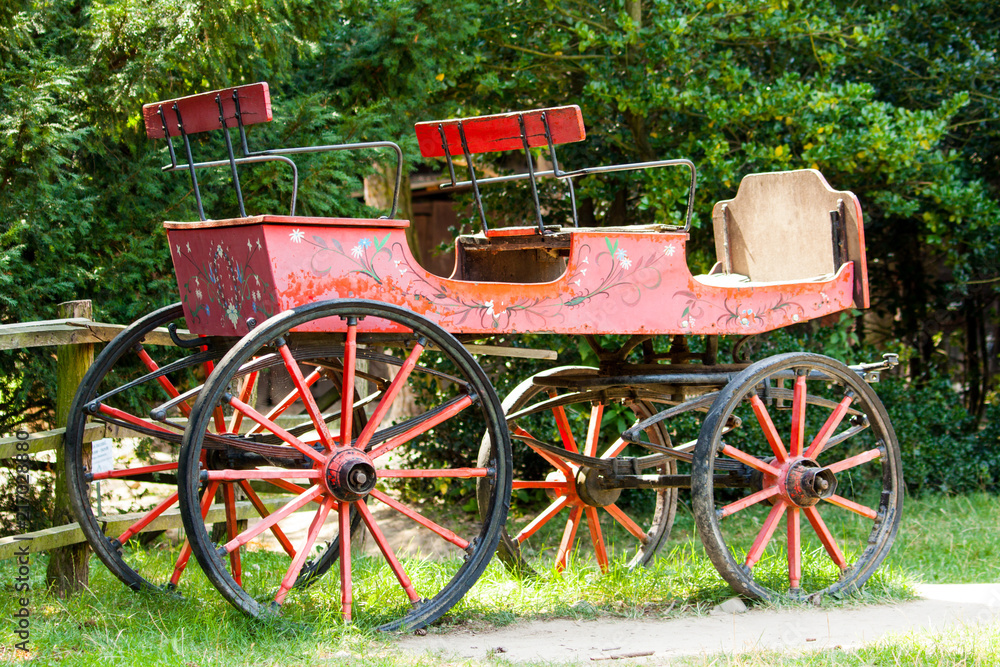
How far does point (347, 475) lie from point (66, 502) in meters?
1.59

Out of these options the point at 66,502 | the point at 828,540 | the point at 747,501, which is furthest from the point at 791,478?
the point at 66,502

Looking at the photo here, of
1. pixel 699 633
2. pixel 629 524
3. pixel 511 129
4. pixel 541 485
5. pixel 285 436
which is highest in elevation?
pixel 511 129

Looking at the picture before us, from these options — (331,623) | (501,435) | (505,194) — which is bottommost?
(331,623)

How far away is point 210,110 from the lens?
3646mm

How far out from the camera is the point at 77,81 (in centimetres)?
508

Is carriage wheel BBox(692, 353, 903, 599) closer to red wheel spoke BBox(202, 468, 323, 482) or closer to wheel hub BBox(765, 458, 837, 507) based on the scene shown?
wheel hub BBox(765, 458, 837, 507)

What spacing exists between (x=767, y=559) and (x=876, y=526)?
0.62 m

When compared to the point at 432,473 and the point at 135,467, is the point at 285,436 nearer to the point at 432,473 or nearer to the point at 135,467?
the point at 432,473

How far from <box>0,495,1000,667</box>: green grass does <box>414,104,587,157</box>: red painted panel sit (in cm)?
198

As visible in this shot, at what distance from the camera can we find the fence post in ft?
13.9

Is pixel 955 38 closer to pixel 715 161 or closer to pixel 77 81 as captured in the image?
pixel 715 161

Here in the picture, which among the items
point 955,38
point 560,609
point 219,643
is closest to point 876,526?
point 560,609

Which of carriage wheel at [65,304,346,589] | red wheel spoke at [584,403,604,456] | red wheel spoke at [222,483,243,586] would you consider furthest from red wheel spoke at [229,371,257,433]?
red wheel spoke at [584,403,604,456]

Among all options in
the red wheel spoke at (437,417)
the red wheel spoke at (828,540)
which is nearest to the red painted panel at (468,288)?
the red wheel spoke at (437,417)
